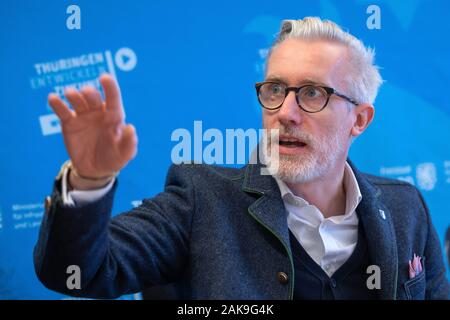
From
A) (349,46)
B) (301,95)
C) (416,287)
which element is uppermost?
(349,46)

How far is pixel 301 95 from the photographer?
129cm

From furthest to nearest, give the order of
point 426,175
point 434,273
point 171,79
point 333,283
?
point 426,175 < point 171,79 < point 434,273 < point 333,283

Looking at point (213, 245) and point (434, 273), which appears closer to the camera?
point (213, 245)

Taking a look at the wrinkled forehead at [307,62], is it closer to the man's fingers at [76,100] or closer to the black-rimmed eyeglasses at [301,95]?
the black-rimmed eyeglasses at [301,95]

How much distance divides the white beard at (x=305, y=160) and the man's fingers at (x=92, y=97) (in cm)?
56

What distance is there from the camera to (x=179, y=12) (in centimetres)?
182

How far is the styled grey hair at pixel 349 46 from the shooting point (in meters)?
1.34

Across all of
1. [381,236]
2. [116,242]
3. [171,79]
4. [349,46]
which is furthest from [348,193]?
[171,79]

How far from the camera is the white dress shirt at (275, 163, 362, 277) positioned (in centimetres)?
122

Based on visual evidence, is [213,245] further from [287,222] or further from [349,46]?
[349,46]

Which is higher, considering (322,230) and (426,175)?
(426,175)

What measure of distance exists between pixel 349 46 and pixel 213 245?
672 mm

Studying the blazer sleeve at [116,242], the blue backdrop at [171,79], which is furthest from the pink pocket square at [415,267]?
the blue backdrop at [171,79]

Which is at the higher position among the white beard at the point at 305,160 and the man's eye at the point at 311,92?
the man's eye at the point at 311,92
